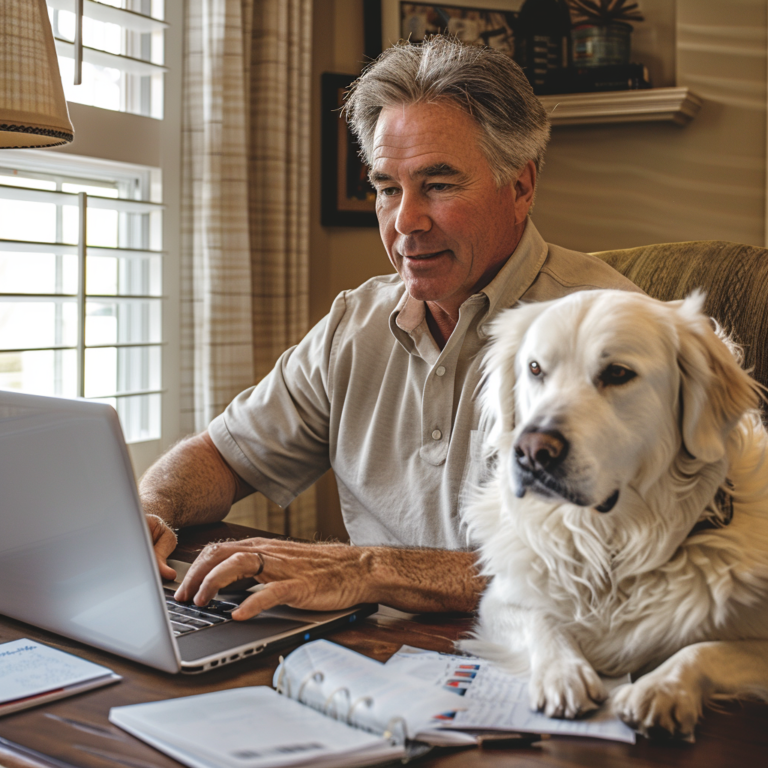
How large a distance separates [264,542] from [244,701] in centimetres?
39

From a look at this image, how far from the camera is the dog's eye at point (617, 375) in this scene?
0.91 meters

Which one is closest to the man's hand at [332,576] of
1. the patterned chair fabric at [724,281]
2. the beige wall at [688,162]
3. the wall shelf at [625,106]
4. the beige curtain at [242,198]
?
the patterned chair fabric at [724,281]

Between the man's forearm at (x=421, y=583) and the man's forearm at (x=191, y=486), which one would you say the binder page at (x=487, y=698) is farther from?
the man's forearm at (x=191, y=486)

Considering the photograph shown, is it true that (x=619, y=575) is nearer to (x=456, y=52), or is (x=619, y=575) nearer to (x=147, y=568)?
(x=147, y=568)

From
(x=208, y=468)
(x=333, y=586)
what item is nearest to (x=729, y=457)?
(x=333, y=586)

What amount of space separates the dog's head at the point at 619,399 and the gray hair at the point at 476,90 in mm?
600

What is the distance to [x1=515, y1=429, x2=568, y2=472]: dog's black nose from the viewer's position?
84cm

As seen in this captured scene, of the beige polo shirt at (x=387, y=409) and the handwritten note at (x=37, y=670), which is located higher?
the beige polo shirt at (x=387, y=409)

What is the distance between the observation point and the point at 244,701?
0.75 m

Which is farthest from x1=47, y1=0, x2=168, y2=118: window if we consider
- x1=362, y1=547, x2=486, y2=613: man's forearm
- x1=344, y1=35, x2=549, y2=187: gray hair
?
x1=362, y1=547, x2=486, y2=613: man's forearm

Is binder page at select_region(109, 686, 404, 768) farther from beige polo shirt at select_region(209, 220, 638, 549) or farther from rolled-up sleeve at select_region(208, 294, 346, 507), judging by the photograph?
rolled-up sleeve at select_region(208, 294, 346, 507)

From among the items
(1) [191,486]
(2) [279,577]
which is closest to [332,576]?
(2) [279,577]

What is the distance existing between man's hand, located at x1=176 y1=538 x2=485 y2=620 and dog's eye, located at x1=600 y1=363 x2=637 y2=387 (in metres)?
0.36

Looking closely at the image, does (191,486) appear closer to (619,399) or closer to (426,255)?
(426,255)
